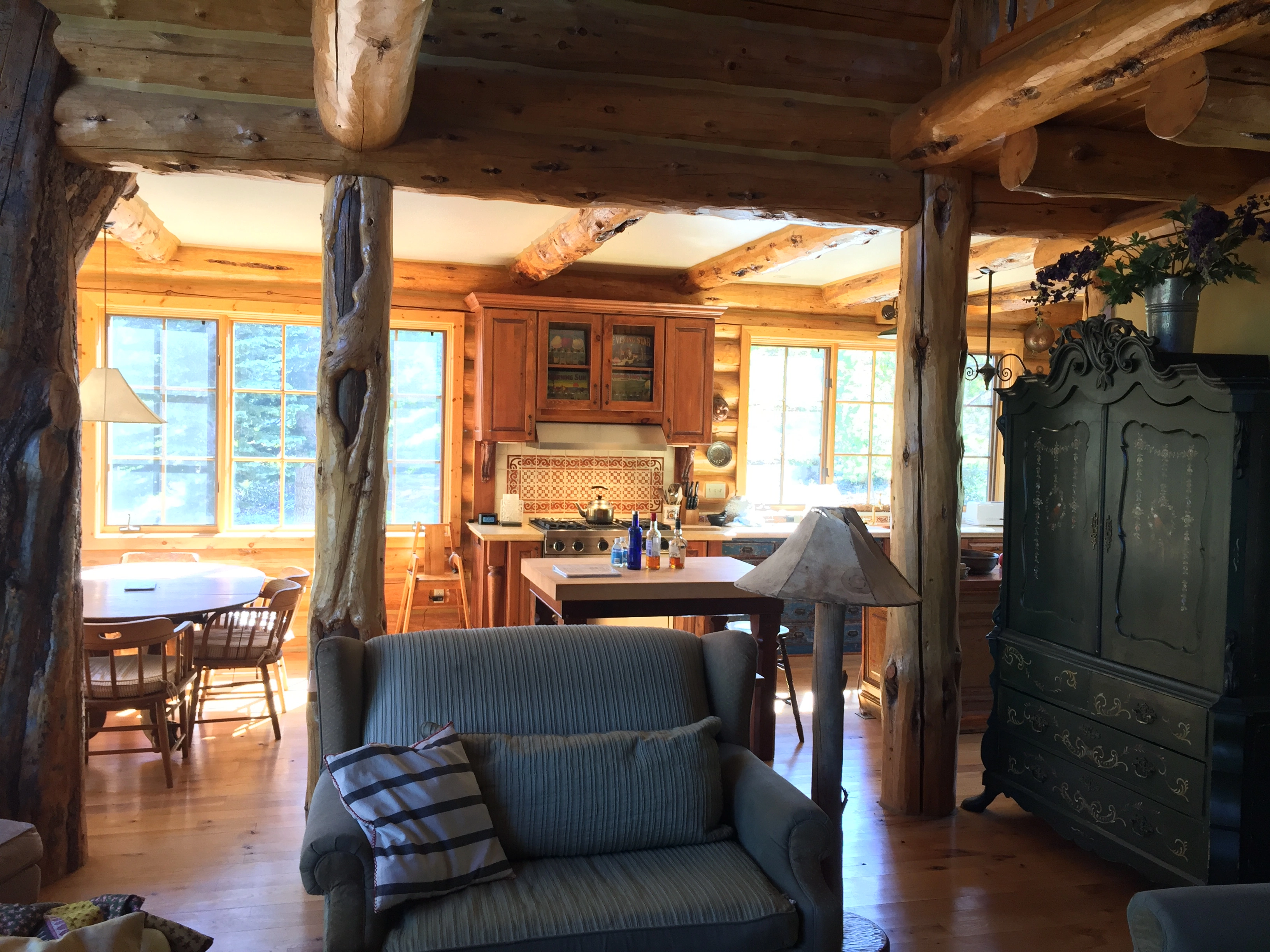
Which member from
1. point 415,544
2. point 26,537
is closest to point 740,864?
point 26,537

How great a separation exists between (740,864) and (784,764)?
2.24 metres

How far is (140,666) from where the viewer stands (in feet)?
13.4

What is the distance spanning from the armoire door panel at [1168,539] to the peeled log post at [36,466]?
3694 mm

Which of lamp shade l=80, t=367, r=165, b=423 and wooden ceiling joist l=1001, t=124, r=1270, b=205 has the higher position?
wooden ceiling joist l=1001, t=124, r=1270, b=205

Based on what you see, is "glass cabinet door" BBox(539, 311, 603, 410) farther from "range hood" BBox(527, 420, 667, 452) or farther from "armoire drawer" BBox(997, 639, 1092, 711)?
"armoire drawer" BBox(997, 639, 1092, 711)

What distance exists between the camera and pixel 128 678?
420 cm

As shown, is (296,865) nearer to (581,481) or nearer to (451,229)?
(451,229)

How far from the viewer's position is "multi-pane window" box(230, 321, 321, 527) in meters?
6.77

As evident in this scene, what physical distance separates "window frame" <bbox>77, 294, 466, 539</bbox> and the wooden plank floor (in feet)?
7.61

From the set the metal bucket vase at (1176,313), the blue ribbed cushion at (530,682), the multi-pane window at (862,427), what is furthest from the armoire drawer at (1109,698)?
the multi-pane window at (862,427)

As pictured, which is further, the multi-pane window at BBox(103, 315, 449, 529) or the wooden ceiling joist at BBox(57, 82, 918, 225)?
the multi-pane window at BBox(103, 315, 449, 529)

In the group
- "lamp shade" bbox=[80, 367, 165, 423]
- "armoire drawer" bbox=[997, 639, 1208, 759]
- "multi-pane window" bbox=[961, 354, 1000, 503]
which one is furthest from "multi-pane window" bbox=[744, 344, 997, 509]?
"lamp shade" bbox=[80, 367, 165, 423]

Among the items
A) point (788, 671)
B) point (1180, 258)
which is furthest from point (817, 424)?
point (1180, 258)

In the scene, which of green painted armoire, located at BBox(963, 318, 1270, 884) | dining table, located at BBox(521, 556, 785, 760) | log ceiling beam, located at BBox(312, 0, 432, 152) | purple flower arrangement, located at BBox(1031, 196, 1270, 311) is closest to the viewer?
log ceiling beam, located at BBox(312, 0, 432, 152)
